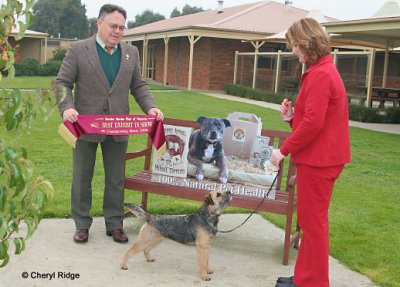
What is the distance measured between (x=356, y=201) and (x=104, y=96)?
12.7 feet

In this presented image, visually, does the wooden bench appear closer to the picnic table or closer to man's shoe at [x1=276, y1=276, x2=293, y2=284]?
man's shoe at [x1=276, y1=276, x2=293, y2=284]

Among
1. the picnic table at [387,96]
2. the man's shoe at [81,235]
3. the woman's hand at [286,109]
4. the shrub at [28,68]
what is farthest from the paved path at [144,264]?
the shrub at [28,68]

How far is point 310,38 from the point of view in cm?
362

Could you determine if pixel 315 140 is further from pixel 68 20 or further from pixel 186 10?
pixel 186 10

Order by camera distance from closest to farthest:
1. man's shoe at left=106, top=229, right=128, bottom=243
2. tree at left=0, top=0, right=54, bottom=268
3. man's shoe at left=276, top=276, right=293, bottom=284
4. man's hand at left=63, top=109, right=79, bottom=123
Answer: tree at left=0, top=0, right=54, bottom=268, man's shoe at left=276, top=276, right=293, bottom=284, man's hand at left=63, top=109, right=79, bottom=123, man's shoe at left=106, top=229, right=128, bottom=243

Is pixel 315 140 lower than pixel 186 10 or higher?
lower

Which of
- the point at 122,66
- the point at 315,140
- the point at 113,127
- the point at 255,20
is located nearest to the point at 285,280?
the point at 315,140

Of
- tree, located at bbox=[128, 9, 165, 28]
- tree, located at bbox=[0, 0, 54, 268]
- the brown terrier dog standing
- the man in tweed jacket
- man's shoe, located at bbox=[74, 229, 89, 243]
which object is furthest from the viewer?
tree, located at bbox=[128, 9, 165, 28]

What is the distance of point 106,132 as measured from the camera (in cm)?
471

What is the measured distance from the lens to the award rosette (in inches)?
179

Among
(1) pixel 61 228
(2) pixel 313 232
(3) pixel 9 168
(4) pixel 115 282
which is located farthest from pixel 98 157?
(3) pixel 9 168

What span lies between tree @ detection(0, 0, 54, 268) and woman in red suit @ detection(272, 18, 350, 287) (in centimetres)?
192

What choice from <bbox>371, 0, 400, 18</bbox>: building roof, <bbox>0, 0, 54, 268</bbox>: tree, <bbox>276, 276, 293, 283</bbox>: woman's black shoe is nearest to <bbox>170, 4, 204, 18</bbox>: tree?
<bbox>371, 0, 400, 18</bbox>: building roof

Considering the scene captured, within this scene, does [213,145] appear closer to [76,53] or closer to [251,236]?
[251,236]
